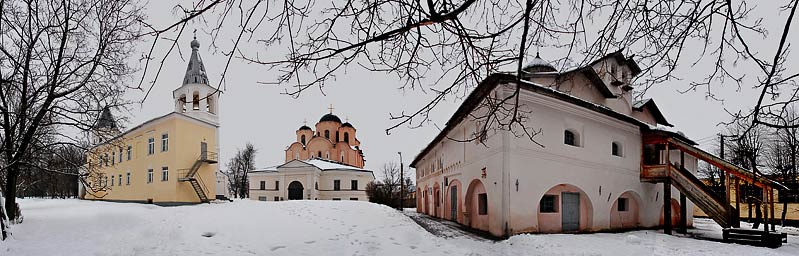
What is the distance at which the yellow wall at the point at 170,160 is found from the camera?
1244 inches

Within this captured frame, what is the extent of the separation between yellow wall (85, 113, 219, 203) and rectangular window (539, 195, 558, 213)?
22.7 meters

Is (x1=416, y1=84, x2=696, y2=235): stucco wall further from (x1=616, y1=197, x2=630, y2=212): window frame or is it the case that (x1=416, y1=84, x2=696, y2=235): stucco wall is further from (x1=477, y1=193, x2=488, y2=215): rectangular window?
(x1=477, y1=193, x2=488, y2=215): rectangular window

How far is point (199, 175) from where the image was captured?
33031 mm

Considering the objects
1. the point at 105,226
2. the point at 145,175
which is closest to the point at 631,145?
the point at 105,226

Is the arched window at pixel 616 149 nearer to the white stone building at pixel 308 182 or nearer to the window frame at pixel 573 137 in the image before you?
the window frame at pixel 573 137

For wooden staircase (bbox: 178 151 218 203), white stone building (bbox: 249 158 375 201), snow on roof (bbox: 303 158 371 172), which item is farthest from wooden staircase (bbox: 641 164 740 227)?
snow on roof (bbox: 303 158 371 172)

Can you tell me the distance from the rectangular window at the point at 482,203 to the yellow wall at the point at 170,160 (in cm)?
2014

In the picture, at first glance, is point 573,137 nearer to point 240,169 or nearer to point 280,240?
point 280,240

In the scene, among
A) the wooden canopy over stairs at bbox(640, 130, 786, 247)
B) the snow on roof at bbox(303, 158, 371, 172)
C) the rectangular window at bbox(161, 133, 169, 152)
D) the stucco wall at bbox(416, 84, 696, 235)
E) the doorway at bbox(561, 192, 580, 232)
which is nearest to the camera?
the stucco wall at bbox(416, 84, 696, 235)

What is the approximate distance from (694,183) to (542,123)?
263 inches

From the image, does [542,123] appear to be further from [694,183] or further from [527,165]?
[694,183]

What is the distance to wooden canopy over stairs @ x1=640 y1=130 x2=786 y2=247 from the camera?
17.4m

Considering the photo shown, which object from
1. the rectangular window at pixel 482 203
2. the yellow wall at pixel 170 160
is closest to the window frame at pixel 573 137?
the rectangular window at pixel 482 203

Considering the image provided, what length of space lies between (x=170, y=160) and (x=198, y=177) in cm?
207
